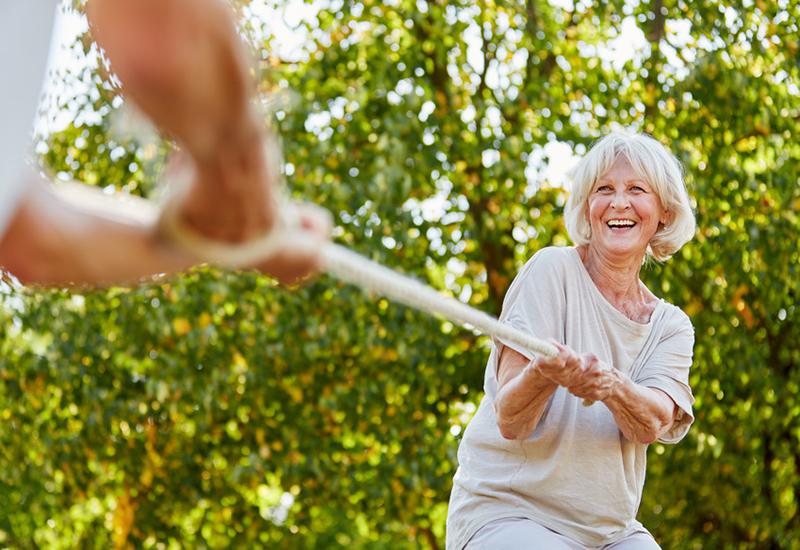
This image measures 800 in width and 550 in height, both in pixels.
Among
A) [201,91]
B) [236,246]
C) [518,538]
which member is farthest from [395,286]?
[518,538]

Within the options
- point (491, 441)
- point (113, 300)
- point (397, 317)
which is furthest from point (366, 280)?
point (113, 300)

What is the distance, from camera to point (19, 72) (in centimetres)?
87

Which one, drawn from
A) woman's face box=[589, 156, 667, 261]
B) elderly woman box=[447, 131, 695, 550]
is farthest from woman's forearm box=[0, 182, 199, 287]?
woman's face box=[589, 156, 667, 261]

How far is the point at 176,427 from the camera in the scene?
6969 millimetres

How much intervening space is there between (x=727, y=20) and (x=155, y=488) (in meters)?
5.01

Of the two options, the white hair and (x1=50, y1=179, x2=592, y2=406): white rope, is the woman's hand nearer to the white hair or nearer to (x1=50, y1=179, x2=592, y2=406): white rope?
the white hair

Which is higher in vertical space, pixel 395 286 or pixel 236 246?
pixel 236 246

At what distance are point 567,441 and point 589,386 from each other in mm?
269

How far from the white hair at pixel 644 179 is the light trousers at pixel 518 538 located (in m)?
0.82

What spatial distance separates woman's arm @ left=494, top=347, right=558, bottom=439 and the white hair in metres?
0.53

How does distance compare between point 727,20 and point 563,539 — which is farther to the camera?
point 727,20

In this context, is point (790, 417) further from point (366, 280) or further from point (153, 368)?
point (366, 280)

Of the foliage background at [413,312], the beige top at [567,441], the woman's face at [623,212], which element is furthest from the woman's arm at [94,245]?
the foliage background at [413,312]

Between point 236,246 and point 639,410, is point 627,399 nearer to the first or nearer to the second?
point 639,410
